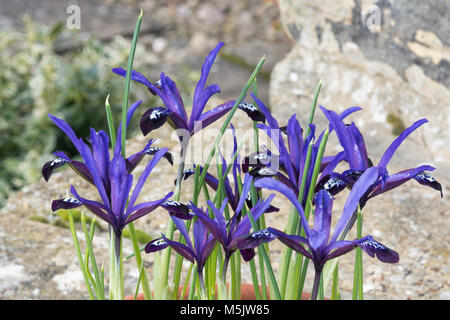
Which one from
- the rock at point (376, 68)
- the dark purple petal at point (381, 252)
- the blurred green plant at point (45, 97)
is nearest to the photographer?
the dark purple petal at point (381, 252)

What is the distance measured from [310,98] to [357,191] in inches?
58.5

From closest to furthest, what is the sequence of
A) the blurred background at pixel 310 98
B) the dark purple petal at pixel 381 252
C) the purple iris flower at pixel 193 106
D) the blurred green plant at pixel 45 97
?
the dark purple petal at pixel 381 252, the purple iris flower at pixel 193 106, the blurred background at pixel 310 98, the blurred green plant at pixel 45 97

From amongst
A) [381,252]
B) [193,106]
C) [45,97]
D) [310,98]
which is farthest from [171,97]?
[45,97]

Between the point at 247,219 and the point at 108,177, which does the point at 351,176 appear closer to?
the point at 247,219

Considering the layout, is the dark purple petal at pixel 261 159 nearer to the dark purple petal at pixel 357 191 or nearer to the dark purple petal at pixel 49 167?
the dark purple petal at pixel 357 191

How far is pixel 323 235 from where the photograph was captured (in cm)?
78

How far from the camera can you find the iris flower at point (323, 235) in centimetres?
76

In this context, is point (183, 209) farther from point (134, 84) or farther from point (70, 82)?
point (134, 84)

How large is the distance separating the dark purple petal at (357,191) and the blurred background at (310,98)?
2.09 feet

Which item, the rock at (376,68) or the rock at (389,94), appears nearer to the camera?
the rock at (389,94)

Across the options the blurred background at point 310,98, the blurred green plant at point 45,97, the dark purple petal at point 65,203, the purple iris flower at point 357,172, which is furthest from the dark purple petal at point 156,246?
the blurred green plant at point 45,97

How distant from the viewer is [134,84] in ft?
9.02

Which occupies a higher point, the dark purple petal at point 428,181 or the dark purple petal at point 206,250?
the dark purple petal at point 428,181

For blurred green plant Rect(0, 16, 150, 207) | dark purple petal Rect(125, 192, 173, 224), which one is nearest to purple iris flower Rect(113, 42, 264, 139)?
dark purple petal Rect(125, 192, 173, 224)
